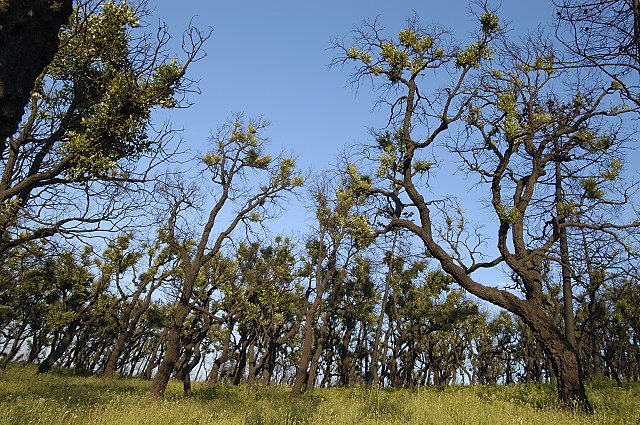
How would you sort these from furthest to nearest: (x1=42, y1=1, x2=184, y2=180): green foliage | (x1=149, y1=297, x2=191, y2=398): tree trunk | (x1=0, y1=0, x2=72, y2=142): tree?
(x1=149, y1=297, x2=191, y2=398): tree trunk → (x1=42, y1=1, x2=184, y2=180): green foliage → (x1=0, y1=0, x2=72, y2=142): tree

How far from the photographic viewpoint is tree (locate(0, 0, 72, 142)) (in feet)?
10.3

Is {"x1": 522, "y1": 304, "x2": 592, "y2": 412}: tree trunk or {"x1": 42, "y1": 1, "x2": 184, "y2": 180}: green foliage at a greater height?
{"x1": 42, "y1": 1, "x2": 184, "y2": 180}: green foliage

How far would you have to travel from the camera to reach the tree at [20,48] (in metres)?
3.13

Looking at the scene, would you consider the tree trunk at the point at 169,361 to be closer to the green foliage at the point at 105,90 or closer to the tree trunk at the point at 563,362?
the green foliage at the point at 105,90

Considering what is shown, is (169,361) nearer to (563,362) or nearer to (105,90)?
(105,90)

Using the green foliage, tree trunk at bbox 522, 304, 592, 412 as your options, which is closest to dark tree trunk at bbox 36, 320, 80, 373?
the green foliage

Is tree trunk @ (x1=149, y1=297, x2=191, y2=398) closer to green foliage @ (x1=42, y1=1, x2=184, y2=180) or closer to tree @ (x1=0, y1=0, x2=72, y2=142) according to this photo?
green foliage @ (x1=42, y1=1, x2=184, y2=180)

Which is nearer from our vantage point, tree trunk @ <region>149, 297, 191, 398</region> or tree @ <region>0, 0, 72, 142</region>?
tree @ <region>0, 0, 72, 142</region>

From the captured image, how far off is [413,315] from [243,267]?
13.1 metres

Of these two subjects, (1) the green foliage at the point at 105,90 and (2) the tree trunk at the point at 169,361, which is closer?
(1) the green foliage at the point at 105,90

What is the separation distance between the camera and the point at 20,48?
3.27m

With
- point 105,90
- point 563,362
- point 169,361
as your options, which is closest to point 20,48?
point 105,90

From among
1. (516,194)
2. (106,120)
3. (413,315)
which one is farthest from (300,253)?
(106,120)

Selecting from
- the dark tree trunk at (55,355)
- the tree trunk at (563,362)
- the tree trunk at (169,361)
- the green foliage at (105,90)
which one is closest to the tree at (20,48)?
the green foliage at (105,90)
